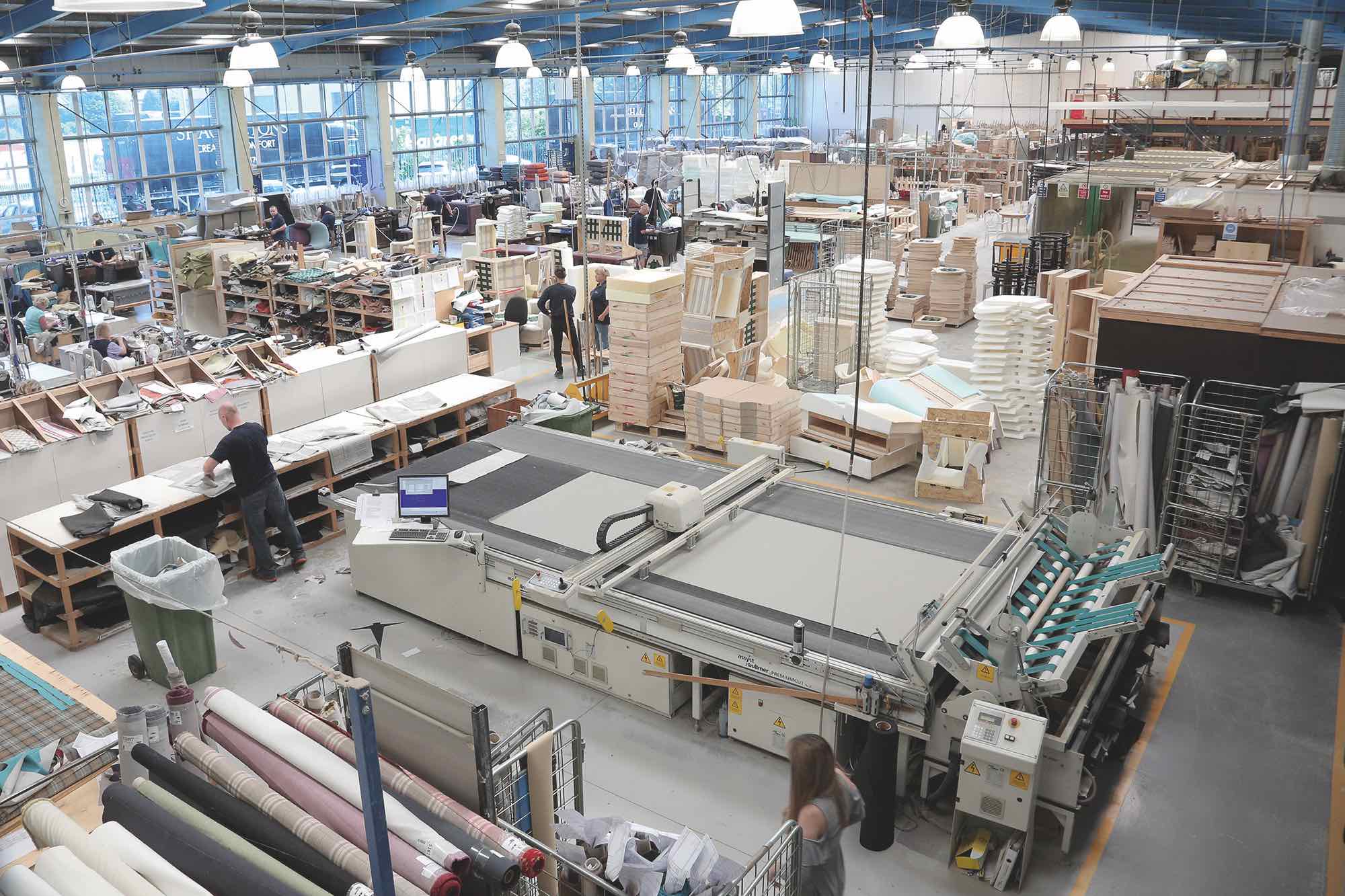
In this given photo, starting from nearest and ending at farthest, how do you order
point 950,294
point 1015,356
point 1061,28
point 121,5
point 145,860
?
point 145,860, point 121,5, point 1061,28, point 1015,356, point 950,294

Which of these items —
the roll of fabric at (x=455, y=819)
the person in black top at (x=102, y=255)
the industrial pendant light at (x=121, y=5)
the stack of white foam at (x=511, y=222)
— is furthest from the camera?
the stack of white foam at (x=511, y=222)

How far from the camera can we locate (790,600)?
6.16m

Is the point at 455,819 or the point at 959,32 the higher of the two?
the point at 959,32

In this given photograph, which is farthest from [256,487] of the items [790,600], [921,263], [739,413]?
[921,263]

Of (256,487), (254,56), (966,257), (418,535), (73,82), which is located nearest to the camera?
(418,535)

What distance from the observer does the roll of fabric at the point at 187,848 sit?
2887 mm

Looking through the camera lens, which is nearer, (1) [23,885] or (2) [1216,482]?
(1) [23,885]

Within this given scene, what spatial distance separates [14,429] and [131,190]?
17.5 metres

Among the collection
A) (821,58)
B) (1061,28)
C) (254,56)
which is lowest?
(254,56)

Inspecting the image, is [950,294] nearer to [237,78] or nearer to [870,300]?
[870,300]

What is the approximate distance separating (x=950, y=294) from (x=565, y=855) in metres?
13.1

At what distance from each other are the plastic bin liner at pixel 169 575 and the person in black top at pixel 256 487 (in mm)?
856

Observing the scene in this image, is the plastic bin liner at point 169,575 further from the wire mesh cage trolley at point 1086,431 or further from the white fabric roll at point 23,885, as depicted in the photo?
the wire mesh cage trolley at point 1086,431

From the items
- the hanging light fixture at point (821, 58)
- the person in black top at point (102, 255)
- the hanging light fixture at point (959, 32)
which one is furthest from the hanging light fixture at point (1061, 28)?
the person in black top at point (102, 255)
